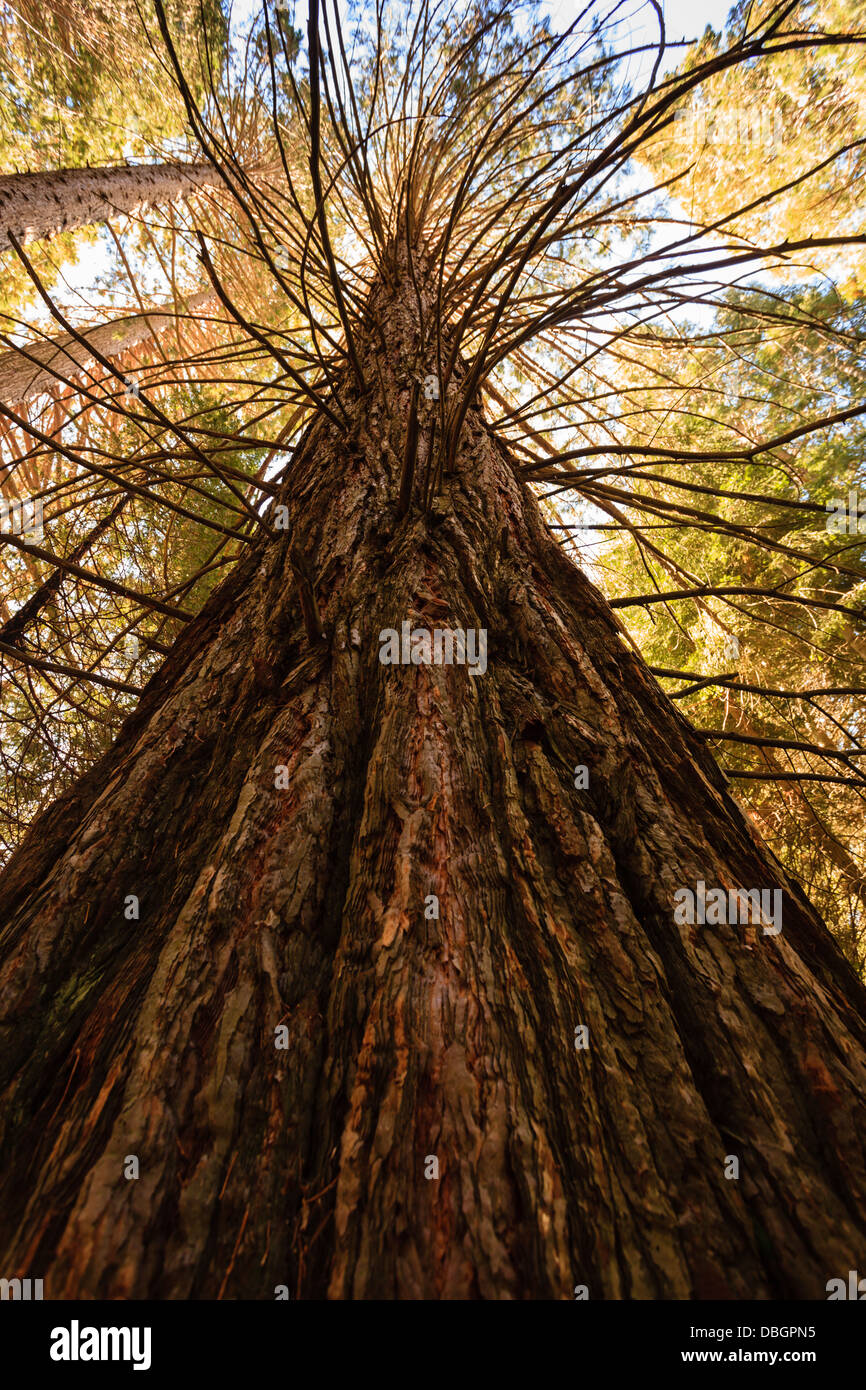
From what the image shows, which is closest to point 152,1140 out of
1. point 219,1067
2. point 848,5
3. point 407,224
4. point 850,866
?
point 219,1067

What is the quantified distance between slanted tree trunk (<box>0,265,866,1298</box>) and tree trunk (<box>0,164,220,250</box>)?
12.8ft

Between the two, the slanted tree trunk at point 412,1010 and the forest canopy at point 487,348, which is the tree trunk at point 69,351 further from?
the slanted tree trunk at point 412,1010

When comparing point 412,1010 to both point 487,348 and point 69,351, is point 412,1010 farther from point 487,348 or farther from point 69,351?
point 69,351

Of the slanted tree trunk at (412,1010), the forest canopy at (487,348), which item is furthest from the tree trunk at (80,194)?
the slanted tree trunk at (412,1010)

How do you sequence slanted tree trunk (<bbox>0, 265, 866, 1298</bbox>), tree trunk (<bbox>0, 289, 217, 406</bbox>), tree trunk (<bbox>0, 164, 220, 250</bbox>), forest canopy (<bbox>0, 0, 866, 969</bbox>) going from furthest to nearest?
tree trunk (<bbox>0, 289, 217, 406</bbox>) → tree trunk (<bbox>0, 164, 220, 250</bbox>) → forest canopy (<bbox>0, 0, 866, 969</bbox>) → slanted tree trunk (<bbox>0, 265, 866, 1298</bbox>)

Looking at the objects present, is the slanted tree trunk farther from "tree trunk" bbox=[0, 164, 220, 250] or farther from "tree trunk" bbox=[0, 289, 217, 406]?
"tree trunk" bbox=[0, 289, 217, 406]

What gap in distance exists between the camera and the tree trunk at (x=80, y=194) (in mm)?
3826

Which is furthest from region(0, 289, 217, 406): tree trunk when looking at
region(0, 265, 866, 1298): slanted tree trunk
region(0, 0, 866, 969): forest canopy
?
region(0, 265, 866, 1298): slanted tree trunk

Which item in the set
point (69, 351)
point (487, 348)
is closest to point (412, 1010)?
point (487, 348)

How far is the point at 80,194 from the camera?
443 cm

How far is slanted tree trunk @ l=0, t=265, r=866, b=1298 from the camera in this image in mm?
561

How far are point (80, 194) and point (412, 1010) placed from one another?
20.2 feet

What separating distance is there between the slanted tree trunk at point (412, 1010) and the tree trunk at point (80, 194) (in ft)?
12.8

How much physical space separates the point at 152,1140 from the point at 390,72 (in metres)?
5.62
